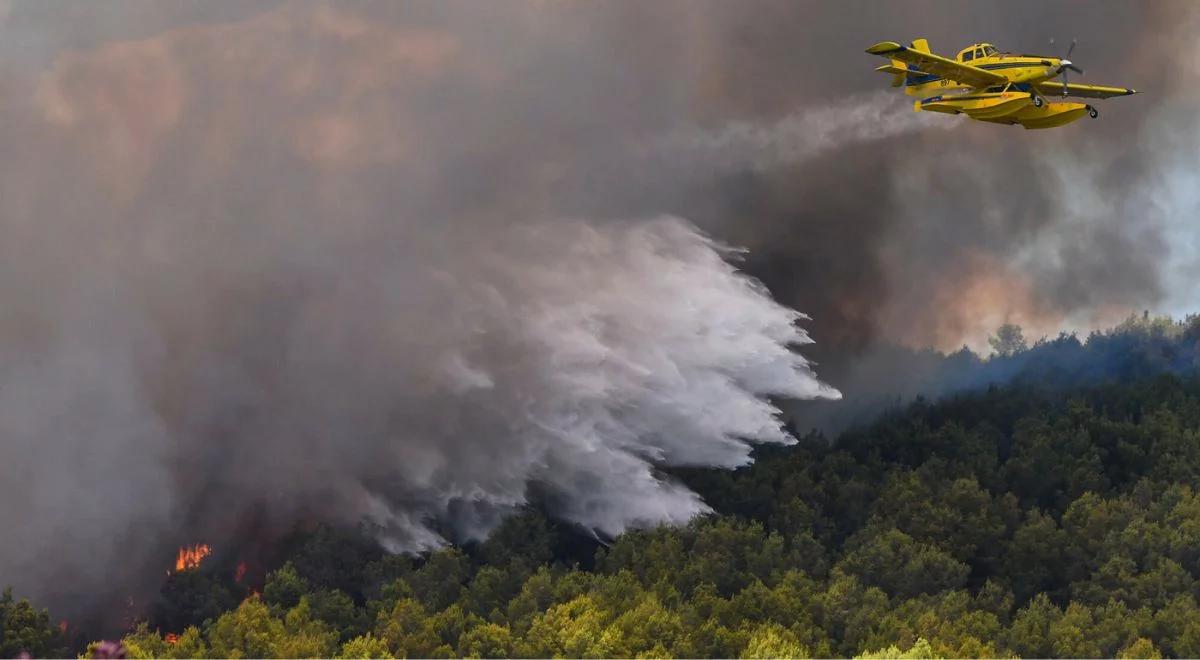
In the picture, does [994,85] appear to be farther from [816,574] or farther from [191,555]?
[191,555]

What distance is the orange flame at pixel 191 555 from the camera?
73.6 metres

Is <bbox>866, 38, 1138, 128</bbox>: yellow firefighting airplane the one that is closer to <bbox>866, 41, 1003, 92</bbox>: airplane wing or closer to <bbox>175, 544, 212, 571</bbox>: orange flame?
<bbox>866, 41, 1003, 92</bbox>: airplane wing

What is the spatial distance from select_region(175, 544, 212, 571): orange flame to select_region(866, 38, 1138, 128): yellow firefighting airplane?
42.4 meters

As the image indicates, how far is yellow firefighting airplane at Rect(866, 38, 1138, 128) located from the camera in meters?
50.7

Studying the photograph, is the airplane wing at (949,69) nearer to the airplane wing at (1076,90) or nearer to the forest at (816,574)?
the airplane wing at (1076,90)

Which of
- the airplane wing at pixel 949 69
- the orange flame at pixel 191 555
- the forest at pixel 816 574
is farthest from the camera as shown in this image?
the orange flame at pixel 191 555

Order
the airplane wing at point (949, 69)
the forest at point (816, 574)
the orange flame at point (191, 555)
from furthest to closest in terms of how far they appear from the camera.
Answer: the orange flame at point (191, 555) < the forest at point (816, 574) < the airplane wing at point (949, 69)

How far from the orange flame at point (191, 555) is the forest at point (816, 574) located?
1.09 m

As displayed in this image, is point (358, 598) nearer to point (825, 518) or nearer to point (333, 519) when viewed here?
point (333, 519)

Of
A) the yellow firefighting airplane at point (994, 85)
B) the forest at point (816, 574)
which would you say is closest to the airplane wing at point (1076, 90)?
the yellow firefighting airplane at point (994, 85)

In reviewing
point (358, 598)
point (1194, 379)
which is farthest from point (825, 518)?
point (1194, 379)

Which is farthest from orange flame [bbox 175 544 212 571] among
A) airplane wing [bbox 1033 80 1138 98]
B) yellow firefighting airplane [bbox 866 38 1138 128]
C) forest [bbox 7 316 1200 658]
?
airplane wing [bbox 1033 80 1138 98]

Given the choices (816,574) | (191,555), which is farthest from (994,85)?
(191,555)

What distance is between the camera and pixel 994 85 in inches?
2050
